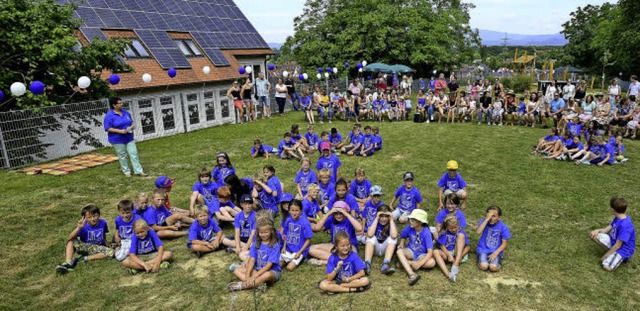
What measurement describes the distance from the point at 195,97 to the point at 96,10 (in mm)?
5377

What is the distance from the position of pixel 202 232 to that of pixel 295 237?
162 centimetres

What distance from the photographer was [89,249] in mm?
6523

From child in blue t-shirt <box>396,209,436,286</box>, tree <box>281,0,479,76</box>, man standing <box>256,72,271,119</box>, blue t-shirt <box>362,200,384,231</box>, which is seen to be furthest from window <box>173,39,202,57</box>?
child in blue t-shirt <box>396,209,436,286</box>

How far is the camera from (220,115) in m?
20.1

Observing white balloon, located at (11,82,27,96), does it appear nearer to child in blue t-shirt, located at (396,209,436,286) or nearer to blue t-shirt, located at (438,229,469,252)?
child in blue t-shirt, located at (396,209,436,286)

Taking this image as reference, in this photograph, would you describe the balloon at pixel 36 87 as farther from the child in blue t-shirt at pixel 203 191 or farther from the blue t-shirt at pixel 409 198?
the blue t-shirt at pixel 409 198

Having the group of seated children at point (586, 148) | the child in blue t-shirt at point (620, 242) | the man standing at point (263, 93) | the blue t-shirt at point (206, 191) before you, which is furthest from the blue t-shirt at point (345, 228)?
the man standing at point (263, 93)

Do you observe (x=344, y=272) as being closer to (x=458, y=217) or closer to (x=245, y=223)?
(x=245, y=223)

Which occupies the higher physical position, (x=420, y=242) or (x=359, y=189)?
(x=359, y=189)

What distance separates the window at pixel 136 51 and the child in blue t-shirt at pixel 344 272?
15.5 m

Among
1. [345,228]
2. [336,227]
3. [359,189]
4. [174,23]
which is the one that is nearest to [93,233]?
[336,227]

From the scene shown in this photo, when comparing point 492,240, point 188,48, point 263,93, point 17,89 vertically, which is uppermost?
point 188,48

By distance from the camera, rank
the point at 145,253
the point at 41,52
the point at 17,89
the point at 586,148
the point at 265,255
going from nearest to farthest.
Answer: the point at 265,255 → the point at 145,253 → the point at 17,89 → the point at 586,148 → the point at 41,52

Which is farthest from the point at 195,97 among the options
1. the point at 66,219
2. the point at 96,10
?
the point at 66,219
